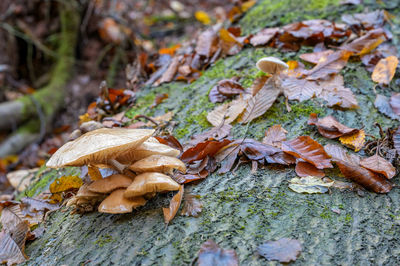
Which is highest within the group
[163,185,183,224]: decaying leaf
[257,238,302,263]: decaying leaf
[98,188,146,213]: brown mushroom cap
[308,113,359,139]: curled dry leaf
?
[98,188,146,213]: brown mushroom cap

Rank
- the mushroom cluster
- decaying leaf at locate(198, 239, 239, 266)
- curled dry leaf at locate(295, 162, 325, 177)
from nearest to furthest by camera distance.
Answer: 1. decaying leaf at locate(198, 239, 239, 266)
2. the mushroom cluster
3. curled dry leaf at locate(295, 162, 325, 177)

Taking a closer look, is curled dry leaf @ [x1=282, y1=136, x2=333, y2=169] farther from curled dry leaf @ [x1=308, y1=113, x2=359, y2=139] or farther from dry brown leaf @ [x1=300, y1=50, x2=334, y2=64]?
dry brown leaf @ [x1=300, y1=50, x2=334, y2=64]

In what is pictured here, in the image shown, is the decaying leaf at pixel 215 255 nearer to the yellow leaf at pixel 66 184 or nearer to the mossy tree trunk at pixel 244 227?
the mossy tree trunk at pixel 244 227

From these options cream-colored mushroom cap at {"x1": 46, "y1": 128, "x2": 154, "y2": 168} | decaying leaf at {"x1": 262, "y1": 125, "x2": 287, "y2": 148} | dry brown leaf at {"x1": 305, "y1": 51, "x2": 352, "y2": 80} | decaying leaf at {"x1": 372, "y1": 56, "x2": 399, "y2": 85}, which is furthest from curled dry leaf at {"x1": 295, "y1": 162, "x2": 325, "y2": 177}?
decaying leaf at {"x1": 372, "y1": 56, "x2": 399, "y2": 85}

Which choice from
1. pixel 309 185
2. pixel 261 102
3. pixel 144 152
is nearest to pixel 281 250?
pixel 309 185

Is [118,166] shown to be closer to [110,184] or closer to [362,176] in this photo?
[110,184]

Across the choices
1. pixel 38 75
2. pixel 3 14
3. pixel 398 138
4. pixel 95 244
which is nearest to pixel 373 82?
pixel 398 138
